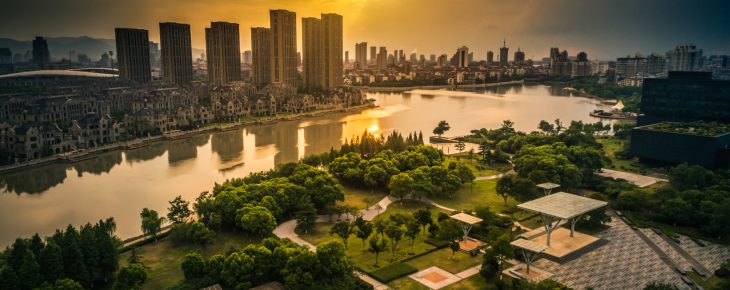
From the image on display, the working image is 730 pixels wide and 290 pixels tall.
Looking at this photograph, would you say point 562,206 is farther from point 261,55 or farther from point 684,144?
point 261,55

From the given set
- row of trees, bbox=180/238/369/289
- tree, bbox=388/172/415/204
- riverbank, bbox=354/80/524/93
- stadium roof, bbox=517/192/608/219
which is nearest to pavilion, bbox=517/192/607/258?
stadium roof, bbox=517/192/608/219

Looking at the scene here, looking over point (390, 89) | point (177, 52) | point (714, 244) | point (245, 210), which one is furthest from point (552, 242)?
point (390, 89)

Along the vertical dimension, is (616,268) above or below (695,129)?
below

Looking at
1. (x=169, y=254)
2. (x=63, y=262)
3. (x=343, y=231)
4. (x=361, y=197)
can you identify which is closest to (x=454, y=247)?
(x=343, y=231)

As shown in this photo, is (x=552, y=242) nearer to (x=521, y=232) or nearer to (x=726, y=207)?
(x=521, y=232)

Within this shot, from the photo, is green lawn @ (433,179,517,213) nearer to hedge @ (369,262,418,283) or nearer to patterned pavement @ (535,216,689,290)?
patterned pavement @ (535,216,689,290)

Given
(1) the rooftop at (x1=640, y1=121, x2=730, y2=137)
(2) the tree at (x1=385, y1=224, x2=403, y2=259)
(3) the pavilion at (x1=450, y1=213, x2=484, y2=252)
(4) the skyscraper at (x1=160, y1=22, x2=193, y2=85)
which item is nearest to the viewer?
(2) the tree at (x1=385, y1=224, x2=403, y2=259)
